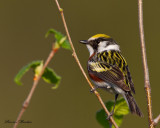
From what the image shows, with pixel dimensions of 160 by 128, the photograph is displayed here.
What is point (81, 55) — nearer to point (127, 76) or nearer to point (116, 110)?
point (127, 76)

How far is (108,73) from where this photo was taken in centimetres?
574

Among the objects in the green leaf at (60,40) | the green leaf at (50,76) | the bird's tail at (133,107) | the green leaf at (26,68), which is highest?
the green leaf at (60,40)

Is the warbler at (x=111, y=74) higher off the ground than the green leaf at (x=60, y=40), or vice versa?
the green leaf at (x=60, y=40)

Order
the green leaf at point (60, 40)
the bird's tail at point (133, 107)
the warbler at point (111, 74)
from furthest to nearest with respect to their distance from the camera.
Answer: the warbler at point (111, 74), the bird's tail at point (133, 107), the green leaf at point (60, 40)

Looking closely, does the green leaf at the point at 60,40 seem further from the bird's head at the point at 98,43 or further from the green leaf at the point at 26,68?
the bird's head at the point at 98,43

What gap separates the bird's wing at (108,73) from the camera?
555 cm

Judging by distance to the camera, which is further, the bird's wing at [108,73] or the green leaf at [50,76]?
the bird's wing at [108,73]

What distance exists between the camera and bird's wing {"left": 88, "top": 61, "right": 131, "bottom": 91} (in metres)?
5.55

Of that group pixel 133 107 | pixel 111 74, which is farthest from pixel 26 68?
pixel 111 74

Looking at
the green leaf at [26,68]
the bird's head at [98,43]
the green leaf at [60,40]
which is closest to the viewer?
the green leaf at [26,68]

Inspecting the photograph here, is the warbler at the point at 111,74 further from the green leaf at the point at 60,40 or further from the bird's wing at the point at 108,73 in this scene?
the green leaf at the point at 60,40

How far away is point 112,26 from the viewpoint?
1416 centimetres

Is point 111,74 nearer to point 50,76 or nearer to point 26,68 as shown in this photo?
point 50,76

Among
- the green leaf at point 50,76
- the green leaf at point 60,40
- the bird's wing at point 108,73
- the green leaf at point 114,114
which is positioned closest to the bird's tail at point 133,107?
the bird's wing at point 108,73
